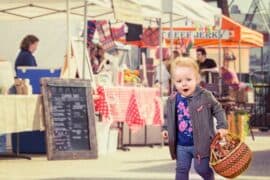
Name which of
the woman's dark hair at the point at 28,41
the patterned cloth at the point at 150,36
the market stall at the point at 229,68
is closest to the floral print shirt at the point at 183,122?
the woman's dark hair at the point at 28,41

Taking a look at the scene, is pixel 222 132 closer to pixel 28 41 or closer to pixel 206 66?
pixel 28 41

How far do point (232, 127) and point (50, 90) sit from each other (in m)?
6.60

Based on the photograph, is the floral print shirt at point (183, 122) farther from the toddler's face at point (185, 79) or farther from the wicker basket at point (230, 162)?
the wicker basket at point (230, 162)

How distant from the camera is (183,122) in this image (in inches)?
290

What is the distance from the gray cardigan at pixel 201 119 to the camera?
7.26 metres

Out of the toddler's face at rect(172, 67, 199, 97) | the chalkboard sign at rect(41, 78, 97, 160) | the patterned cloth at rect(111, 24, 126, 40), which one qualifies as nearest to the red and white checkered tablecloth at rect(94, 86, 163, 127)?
the chalkboard sign at rect(41, 78, 97, 160)

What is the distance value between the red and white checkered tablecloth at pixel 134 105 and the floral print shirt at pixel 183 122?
6837mm

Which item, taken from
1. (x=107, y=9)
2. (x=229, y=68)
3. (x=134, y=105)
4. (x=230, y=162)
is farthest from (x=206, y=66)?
(x=230, y=162)

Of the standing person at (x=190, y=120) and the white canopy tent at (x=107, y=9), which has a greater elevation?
the white canopy tent at (x=107, y=9)

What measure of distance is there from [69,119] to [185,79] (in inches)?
242

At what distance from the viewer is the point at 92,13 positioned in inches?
661

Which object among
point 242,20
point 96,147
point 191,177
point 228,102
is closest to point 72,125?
point 96,147

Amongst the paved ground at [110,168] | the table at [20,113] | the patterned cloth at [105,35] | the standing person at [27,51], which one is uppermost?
the patterned cloth at [105,35]

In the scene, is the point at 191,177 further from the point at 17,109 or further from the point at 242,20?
the point at 242,20
